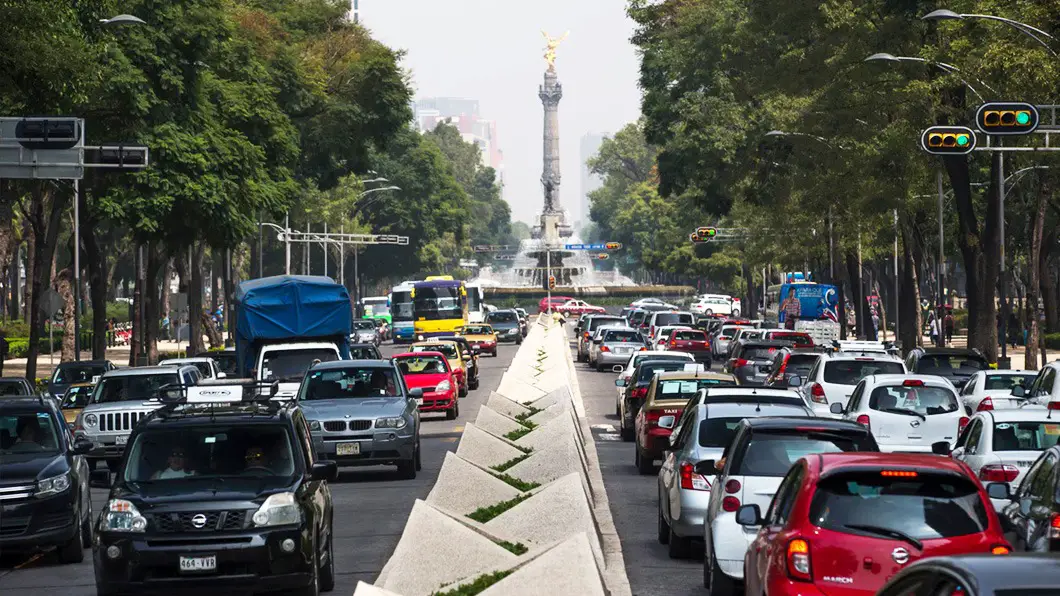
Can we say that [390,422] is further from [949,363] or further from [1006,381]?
[949,363]

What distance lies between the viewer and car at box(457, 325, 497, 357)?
74000 mm

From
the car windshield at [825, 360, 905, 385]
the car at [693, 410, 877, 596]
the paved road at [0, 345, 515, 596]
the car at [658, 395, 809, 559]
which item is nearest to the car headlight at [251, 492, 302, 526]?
the paved road at [0, 345, 515, 596]

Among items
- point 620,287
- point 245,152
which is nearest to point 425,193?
point 620,287

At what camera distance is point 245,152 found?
1953 inches

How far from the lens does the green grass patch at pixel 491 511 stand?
16453 mm

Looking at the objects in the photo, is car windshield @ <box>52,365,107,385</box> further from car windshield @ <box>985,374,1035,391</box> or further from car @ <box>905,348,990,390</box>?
car windshield @ <box>985,374,1035,391</box>

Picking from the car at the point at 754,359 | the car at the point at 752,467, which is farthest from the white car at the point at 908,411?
the car at the point at 754,359

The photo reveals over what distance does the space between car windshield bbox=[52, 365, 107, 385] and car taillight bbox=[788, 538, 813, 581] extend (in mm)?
31640

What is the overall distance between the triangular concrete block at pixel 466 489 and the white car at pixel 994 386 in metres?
12.9

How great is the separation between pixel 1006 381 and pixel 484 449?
38.4 ft

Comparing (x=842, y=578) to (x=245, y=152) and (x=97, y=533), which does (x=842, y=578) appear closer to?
(x=97, y=533)

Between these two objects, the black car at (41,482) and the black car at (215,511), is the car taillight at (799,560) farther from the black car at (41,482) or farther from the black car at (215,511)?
the black car at (41,482)

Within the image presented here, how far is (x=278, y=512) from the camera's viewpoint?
13.6 meters

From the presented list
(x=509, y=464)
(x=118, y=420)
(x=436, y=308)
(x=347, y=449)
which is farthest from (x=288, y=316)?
(x=436, y=308)
